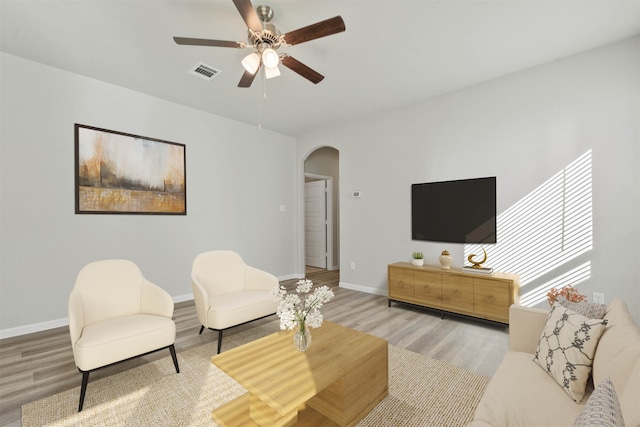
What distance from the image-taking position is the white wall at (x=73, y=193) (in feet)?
9.73

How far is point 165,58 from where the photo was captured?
2949 millimetres

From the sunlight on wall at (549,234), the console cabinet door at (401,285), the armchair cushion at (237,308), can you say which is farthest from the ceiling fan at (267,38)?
the sunlight on wall at (549,234)

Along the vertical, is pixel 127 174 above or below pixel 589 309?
above

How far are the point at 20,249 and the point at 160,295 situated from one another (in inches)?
75.4

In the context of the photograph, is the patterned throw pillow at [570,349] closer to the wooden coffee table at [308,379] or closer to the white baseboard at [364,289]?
the wooden coffee table at [308,379]

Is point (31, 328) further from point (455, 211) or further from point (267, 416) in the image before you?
point (455, 211)

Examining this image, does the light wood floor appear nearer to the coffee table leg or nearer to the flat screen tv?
the flat screen tv

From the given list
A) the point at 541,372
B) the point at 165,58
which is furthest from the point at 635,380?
the point at 165,58

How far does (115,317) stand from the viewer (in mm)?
2338

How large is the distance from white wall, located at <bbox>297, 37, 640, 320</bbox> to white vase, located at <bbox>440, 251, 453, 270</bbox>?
244mm

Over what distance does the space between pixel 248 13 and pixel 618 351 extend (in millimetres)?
2551

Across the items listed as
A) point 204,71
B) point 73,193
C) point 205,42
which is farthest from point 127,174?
point 205,42

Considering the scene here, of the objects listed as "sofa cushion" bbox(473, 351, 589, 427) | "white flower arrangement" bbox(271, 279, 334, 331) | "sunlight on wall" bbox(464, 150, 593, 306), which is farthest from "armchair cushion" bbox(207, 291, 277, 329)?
"sunlight on wall" bbox(464, 150, 593, 306)

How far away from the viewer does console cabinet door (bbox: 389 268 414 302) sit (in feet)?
12.0
